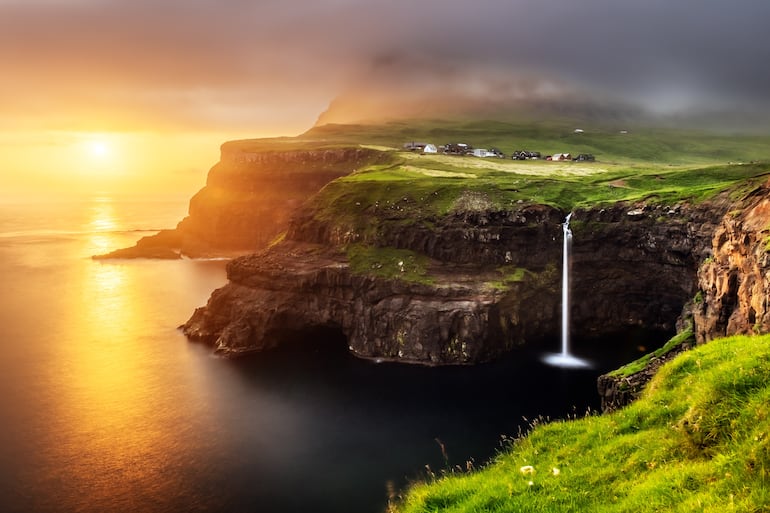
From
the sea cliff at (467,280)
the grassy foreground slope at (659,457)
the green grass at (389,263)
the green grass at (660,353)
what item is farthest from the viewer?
the green grass at (389,263)

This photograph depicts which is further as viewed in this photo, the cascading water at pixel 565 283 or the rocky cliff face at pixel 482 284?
the cascading water at pixel 565 283

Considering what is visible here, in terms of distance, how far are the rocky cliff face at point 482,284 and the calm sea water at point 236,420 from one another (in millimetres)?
6059

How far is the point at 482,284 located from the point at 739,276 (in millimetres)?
53762

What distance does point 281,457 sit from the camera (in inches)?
2395

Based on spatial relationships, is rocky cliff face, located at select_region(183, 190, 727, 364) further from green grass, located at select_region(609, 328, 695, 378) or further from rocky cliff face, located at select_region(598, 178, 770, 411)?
rocky cliff face, located at select_region(598, 178, 770, 411)

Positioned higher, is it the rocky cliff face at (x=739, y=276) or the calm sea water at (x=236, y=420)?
the rocky cliff face at (x=739, y=276)

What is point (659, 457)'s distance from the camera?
42.3 ft

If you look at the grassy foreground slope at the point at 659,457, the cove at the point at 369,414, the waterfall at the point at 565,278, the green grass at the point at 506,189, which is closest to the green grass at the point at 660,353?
the cove at the point at 369,414

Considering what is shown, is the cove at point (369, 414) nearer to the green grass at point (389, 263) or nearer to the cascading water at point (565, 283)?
the cascading water at point (565, 283)

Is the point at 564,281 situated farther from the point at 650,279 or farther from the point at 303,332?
the point at 303,332

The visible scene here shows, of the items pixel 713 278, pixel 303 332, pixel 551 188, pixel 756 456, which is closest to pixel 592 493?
pixel 756 456

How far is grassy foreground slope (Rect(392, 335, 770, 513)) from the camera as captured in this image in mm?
10508

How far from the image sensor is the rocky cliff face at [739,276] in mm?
39812

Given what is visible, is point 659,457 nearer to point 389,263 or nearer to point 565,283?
point 389,263
